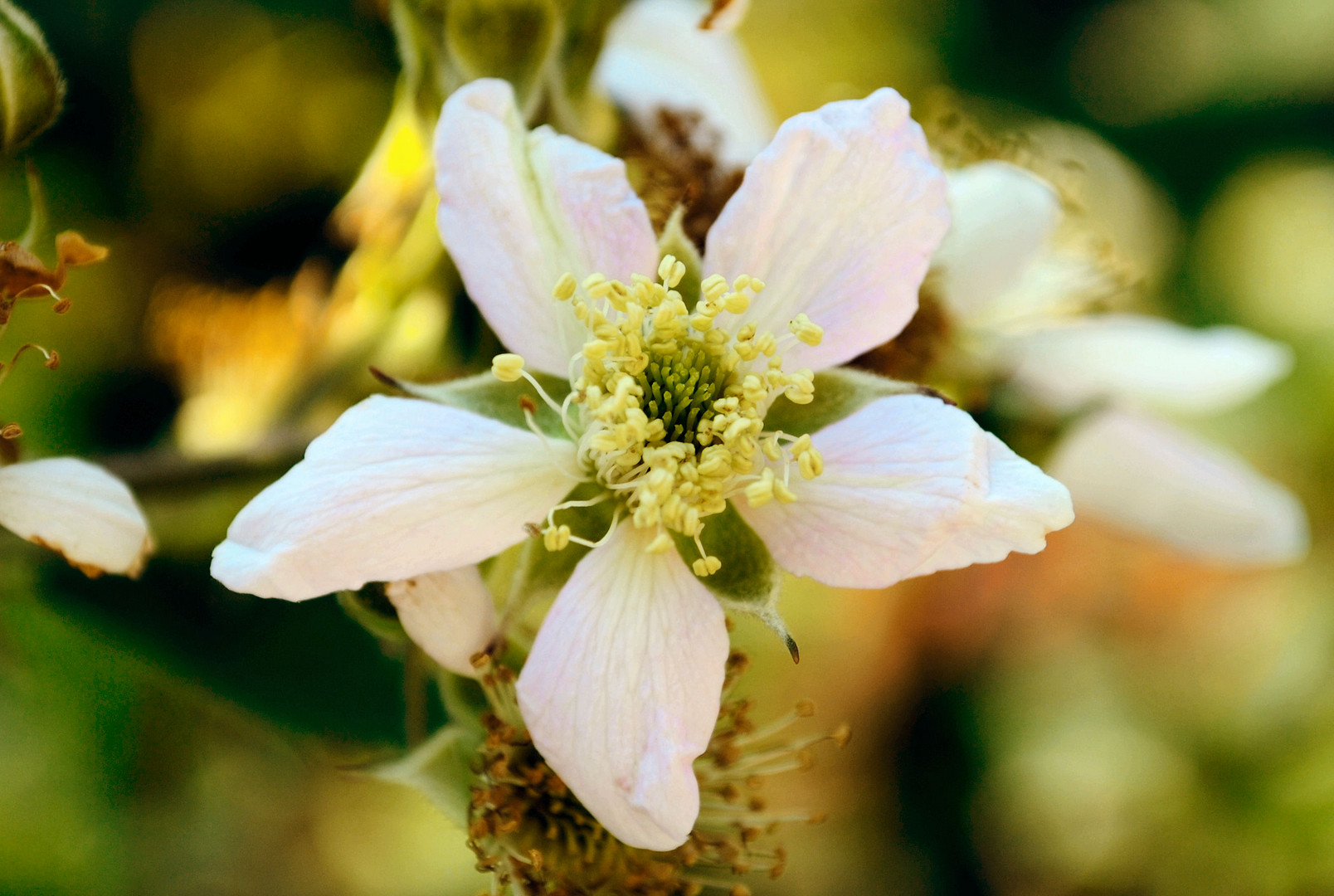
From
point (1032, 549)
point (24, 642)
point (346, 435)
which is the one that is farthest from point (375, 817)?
point (1032, 549)

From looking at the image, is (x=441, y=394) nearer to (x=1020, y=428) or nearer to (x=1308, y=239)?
(x=1020, y=428)

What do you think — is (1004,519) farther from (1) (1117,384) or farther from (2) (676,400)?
(1) (1117,384)

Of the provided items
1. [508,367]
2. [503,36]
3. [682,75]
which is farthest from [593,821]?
[682,75]

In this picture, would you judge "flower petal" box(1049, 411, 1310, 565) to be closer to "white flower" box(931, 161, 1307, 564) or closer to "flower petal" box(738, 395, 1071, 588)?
"white flower" box(931, 161, 1307, 564)

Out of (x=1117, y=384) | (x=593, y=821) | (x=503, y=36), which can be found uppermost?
(x=503, y=36)

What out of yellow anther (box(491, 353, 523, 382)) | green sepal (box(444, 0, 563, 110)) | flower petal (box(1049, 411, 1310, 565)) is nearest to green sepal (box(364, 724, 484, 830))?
yellow anther (box(491, 353, 523, 382))

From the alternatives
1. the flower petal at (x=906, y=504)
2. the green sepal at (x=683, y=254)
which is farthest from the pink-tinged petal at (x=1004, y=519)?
the green sepal at (x=683, y=254)

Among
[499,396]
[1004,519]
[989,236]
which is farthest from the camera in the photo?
[989,236]
